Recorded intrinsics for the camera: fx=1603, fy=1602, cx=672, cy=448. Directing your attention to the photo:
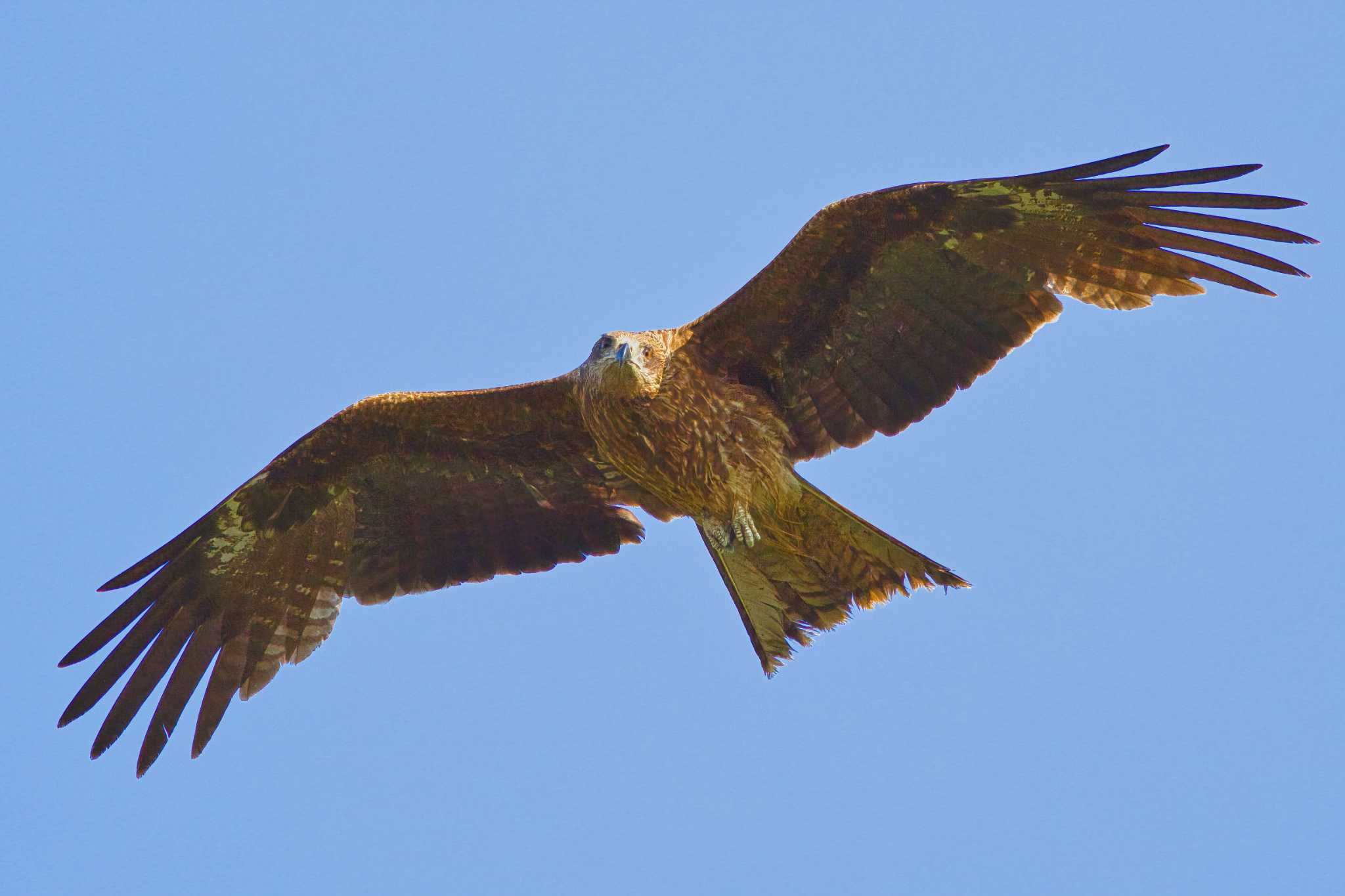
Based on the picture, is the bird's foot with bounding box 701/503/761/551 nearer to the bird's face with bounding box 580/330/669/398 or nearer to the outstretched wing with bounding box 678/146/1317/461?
the outstretched wing with bounding box 678/146/1317/461

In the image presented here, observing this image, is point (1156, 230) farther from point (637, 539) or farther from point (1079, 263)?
point (637, 539)

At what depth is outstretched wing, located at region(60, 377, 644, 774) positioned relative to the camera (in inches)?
378

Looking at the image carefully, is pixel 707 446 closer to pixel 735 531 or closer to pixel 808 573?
pixel 735 531

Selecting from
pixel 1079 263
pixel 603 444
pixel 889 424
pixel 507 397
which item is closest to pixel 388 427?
pixel 507 397

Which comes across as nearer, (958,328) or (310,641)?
(958,328)

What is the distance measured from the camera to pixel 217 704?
9555mm

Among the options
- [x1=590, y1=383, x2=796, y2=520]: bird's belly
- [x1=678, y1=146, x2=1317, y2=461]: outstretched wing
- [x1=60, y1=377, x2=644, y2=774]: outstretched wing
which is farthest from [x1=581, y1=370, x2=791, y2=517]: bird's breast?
[x1=60, y1=377, x2=644, y2=774]: outstretched wing

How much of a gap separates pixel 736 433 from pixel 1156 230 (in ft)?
8.38

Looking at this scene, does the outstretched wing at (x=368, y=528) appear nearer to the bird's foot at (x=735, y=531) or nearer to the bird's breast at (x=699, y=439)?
the bird's breast at (x=699, y=439)

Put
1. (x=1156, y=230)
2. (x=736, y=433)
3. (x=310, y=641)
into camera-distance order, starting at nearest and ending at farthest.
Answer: (x=1156, y=230), (x=736, y=433), (x=310, y=641)

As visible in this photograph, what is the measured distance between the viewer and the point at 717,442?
917 centimetres

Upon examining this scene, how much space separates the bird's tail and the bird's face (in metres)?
Answer: 1.05

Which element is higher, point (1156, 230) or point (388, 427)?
point (388, 427)

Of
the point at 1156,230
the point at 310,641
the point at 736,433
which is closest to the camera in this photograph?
the point at 1156,230
